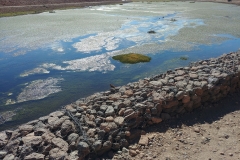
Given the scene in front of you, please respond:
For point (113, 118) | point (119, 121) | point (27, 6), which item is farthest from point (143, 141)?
point (27, 6)

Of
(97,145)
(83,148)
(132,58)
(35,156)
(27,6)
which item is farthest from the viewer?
(27,6)

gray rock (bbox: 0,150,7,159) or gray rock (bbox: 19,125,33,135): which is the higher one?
gray rock (bbox: 19,125,33,135)

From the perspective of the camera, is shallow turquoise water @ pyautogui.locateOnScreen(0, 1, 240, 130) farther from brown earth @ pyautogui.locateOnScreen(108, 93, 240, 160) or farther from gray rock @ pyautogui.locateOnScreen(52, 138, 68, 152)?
brown earth @ pyautogui.locateOnScreen(108, 93, 240, 160)

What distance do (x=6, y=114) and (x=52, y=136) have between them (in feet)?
14.6

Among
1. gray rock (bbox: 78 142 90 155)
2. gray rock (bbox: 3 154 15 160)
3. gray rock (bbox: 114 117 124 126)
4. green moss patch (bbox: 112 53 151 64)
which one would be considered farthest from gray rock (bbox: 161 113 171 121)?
green moss patch (bbox: 112 53 151 64)

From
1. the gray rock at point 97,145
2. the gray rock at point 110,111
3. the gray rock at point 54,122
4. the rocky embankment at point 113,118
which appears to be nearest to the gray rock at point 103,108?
the rocky embankment at point 113,118

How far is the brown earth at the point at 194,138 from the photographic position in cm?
679

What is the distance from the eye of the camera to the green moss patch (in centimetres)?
1633

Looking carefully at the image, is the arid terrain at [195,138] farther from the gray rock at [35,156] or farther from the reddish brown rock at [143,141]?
the gray rock at [35,156]

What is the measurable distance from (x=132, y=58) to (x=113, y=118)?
957 cm

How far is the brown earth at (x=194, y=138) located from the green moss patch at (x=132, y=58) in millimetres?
7808

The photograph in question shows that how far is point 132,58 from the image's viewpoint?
54.7 feet

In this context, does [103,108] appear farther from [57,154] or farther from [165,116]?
[57,154]

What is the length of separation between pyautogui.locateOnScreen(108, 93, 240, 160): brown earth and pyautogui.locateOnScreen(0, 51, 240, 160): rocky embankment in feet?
0.98
